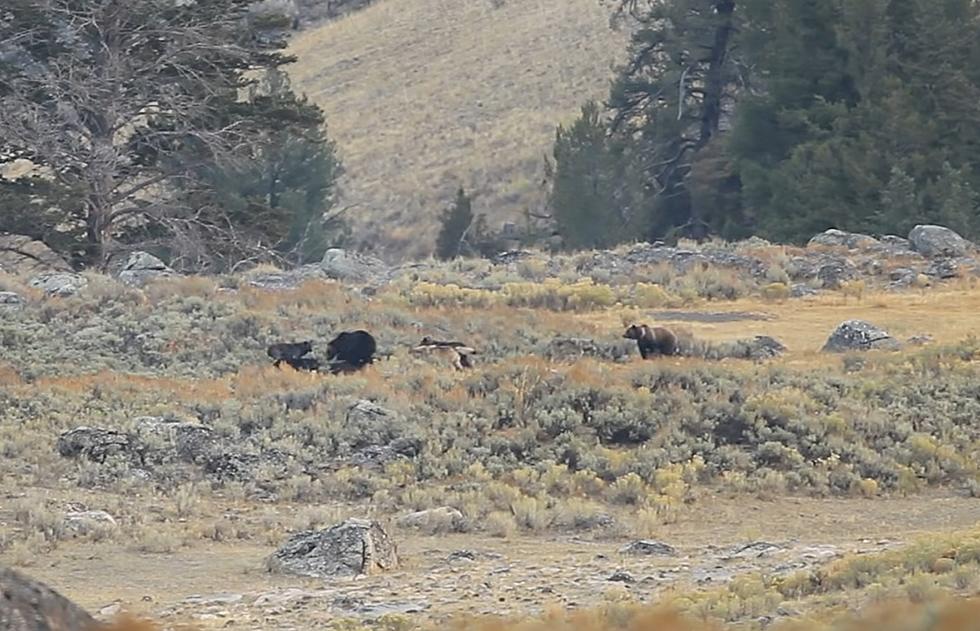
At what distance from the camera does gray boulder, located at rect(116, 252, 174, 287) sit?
27.3 metres

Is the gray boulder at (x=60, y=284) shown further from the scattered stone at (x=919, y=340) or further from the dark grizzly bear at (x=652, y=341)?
the scattered stone at (x=919, y=340)

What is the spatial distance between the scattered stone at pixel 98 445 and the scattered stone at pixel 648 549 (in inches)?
220

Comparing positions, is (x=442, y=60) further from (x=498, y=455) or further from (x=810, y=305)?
(x=498, y=455)

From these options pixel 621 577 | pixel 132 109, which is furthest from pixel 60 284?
pixel 621 577

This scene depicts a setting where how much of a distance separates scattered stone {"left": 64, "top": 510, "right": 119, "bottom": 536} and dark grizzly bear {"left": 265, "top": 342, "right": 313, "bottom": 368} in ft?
22.8

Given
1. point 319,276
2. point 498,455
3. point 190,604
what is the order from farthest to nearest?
point 319,276
point 498,455
point 190,604

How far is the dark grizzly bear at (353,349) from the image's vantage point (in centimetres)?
2112

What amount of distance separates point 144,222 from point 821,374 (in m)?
19.0

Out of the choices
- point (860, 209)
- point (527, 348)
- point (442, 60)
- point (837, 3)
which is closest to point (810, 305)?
point (527, 348)

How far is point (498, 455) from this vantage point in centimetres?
1702

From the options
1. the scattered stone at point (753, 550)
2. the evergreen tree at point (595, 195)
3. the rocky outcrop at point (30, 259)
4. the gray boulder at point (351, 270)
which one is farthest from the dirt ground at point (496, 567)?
the evergreen tree at point (595, 195)

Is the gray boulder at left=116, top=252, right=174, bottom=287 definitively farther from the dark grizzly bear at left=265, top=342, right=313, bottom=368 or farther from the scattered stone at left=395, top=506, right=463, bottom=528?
the scattered stone at left=395, top=506, right=463, bottom=528

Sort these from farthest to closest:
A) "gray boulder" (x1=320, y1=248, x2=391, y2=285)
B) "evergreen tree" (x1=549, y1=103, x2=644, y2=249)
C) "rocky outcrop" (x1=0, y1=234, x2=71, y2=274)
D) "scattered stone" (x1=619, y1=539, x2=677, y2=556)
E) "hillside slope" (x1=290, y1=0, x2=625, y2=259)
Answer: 1. "hillside slope" (x1=290, y1=0, x2=625, y2=259)
2. "evergreen tree" (x1=549, y1=103, x2=644, y2=249)
3. "rocky outcrop" (x1=0, y1=234, x2=71, y2=274)
4. "gray boulder" (x1=320, y1=248, x2=391, y2=285)
5. "scattered stone" (x1=619, y1=539, x2=677, y2=556)

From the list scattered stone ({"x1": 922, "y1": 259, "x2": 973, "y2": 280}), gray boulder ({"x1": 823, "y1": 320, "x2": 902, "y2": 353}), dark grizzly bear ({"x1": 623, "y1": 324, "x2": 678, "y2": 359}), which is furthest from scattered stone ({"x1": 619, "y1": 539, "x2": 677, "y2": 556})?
scattered stone ({"x1": 922, "y1": 259, "x2": 973, "y2": 280})
